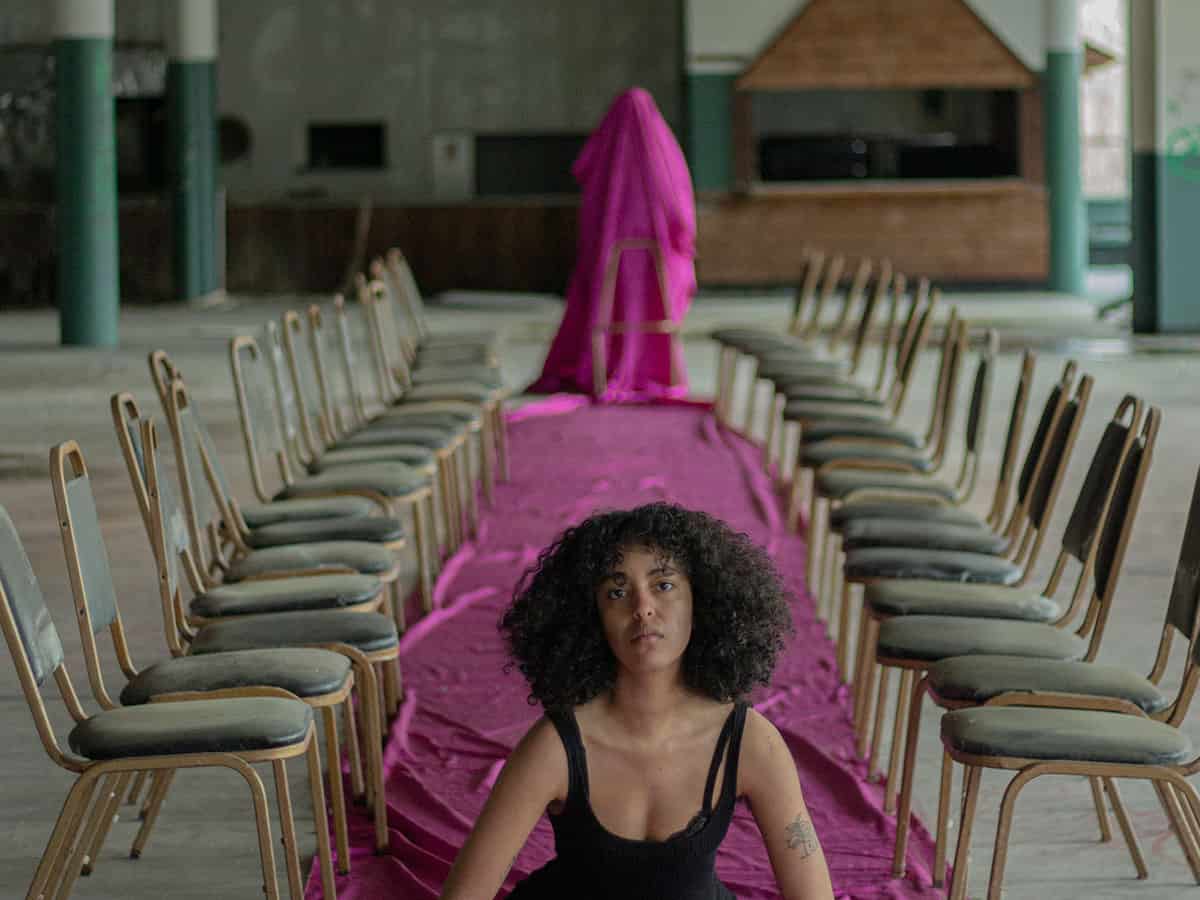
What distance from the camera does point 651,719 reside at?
2.43 meters

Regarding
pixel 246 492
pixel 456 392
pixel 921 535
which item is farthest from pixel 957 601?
pixel 246 492

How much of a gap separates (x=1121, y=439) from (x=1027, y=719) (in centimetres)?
97

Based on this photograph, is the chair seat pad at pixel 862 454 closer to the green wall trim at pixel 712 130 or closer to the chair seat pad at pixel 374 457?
the chair seat pad at pixel 374 457

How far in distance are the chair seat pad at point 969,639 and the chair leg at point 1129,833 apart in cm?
27

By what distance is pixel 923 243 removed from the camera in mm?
17672

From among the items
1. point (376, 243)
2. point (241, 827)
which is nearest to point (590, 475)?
point (241, 827)

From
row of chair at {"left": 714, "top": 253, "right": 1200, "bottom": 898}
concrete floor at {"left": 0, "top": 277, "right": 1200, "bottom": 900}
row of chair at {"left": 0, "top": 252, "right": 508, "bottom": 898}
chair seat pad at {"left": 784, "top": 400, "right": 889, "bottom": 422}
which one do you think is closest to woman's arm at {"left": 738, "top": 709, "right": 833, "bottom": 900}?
row of chair at {"left": 714, "top": 253, "right": 1200, "bottom": 898}

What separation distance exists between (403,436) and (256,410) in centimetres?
84

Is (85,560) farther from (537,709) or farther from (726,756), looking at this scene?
(537,709)

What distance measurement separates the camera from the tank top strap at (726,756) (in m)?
2.42

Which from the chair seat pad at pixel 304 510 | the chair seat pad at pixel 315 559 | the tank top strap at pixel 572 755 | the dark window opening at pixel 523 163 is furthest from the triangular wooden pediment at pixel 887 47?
the tank top strap at pixel 572 755

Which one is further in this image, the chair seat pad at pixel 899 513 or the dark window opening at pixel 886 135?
the dark window opening at pixel 886 135

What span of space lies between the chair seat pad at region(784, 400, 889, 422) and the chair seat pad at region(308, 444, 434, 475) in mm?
1488

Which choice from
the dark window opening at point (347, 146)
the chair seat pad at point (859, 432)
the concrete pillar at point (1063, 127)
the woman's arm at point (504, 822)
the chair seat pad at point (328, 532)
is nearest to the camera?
the woman's arm at point (504, 822)
